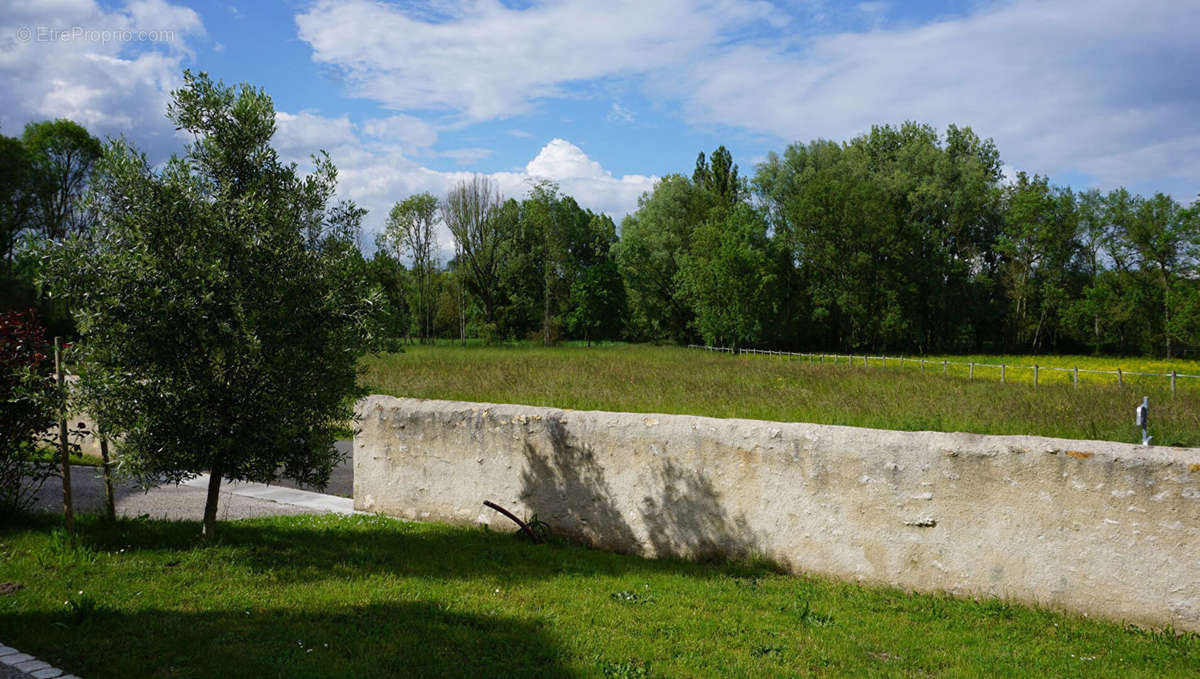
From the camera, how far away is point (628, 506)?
24.8 ft

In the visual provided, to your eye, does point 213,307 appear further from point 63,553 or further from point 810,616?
point 810,616

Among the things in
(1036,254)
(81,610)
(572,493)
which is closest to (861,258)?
(1036,254)

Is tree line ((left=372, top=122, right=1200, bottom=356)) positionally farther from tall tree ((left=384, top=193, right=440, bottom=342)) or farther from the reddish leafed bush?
the reddish leafed bush

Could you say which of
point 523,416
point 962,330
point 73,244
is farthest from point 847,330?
point 73,244

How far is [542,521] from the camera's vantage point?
26.5 ft

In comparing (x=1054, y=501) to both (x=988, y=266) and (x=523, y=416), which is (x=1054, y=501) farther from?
(x=988, y=266)

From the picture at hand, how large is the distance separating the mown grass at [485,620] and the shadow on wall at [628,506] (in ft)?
0.93

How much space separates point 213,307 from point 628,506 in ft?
14.7

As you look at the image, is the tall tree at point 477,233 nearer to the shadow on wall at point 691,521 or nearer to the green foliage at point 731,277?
the green foliage at point 731,277

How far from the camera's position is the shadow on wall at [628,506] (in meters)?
7.11

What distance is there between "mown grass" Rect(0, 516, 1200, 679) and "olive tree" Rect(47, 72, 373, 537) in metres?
1.10

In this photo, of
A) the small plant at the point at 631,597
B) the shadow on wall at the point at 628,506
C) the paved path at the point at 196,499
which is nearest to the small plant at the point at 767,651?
the small plant at the point at 631,597

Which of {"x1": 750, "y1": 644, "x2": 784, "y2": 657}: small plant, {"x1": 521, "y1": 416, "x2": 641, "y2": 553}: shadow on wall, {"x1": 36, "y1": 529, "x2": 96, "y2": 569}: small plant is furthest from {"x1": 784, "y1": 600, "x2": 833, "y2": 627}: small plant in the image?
{"x1": 36, "y1": 529, "x2": 96, "y2": 569}: small plant

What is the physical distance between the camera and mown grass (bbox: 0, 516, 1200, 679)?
4438 mm
